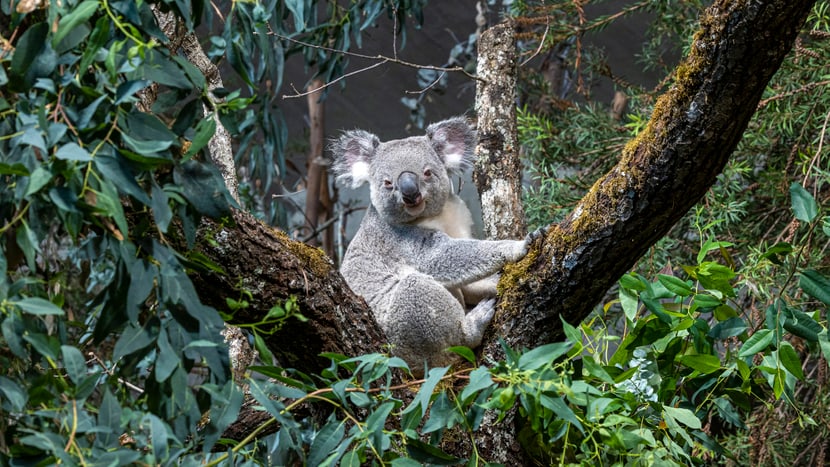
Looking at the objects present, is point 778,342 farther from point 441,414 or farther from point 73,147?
point 73,147

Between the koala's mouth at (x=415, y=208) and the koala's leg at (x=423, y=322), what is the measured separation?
1.15 feet

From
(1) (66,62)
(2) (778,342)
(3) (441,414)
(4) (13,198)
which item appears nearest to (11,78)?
(1) (66,62)

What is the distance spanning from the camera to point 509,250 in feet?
9.25

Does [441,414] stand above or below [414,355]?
above

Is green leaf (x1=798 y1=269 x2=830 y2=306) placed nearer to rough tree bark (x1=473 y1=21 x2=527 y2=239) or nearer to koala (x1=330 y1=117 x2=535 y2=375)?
koala (x1=330 y1=117 x2=535 y2=375)

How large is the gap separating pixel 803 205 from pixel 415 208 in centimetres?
172

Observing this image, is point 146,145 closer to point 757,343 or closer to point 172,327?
point 172,327

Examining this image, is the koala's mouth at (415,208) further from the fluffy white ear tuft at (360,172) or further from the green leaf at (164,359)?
the green leaf at (164,359)

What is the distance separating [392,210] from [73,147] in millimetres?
2272

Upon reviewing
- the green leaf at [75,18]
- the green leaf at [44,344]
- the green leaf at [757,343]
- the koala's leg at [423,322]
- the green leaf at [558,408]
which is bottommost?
the koala's leg at [423,322]

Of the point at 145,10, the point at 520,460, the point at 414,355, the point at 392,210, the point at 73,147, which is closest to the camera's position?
the point at 73,147

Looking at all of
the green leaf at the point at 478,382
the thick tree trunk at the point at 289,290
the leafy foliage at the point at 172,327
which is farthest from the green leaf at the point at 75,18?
the green leaf at the point at 478,382

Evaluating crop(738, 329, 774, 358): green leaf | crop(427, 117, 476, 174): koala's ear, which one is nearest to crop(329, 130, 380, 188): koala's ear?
crop(427, 117, 476, 174): koala's ear

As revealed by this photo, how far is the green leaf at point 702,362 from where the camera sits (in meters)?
2.19
